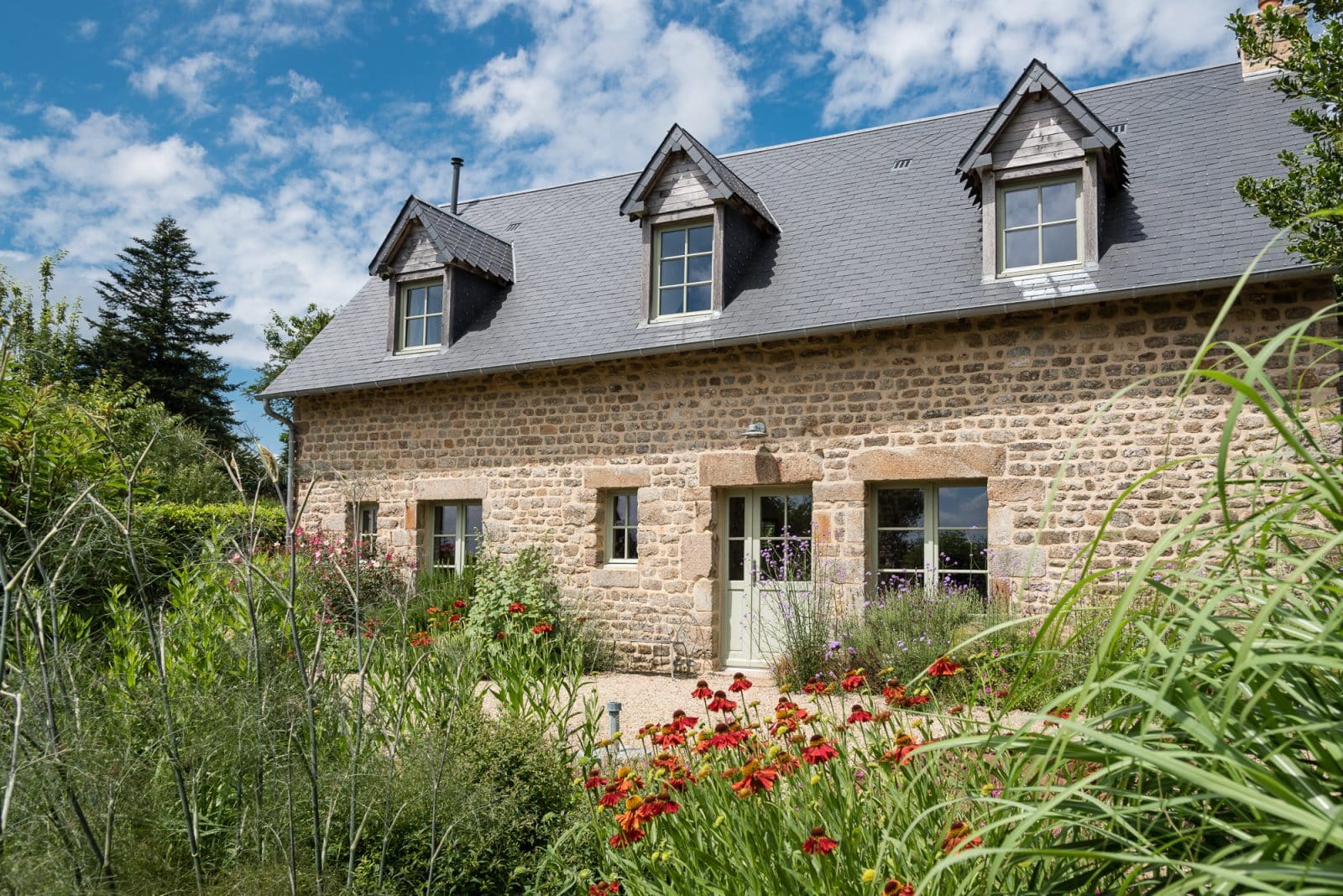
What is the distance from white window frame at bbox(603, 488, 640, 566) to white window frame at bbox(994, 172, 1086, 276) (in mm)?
4280

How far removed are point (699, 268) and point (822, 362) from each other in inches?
74.5

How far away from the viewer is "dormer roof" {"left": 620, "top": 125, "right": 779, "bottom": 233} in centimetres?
933

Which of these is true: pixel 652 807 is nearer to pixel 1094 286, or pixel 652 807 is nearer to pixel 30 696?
pixel 30 696

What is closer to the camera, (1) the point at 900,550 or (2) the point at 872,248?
(1) the point at 900,550

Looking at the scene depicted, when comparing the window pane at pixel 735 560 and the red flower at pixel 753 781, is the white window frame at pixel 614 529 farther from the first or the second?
the red flower at pixel 753 781

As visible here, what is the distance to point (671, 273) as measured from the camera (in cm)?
984

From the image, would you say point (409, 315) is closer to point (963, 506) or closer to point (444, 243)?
point (444, 243)

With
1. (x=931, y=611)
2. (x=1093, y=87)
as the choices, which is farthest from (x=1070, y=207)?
(x=931, y=611)

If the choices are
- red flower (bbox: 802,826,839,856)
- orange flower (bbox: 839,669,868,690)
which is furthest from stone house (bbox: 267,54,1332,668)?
red flower (bbox: 802,826,839,856)

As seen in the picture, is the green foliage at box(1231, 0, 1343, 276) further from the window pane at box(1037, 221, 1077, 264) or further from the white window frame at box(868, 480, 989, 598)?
the white window frame at box(868, 480, 989, 598)

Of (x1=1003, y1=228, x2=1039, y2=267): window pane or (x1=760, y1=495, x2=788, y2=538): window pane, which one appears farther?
(x1=760, y1=495, x2=788, y2=538): window pane

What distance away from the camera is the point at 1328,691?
1.44 meters

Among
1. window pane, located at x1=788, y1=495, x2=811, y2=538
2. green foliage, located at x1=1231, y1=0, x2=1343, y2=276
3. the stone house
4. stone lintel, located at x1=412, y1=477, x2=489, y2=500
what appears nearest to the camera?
green foliage, located at x1=1231, y1=0, x2=1343, y2=276

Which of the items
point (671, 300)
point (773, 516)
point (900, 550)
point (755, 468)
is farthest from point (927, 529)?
point (671, 300)
